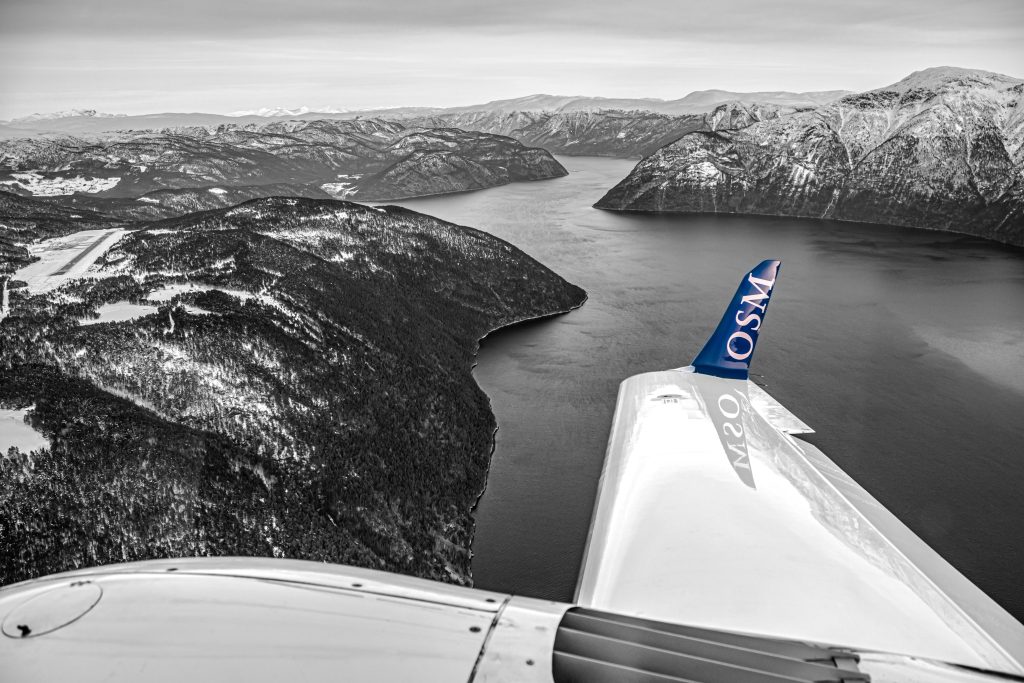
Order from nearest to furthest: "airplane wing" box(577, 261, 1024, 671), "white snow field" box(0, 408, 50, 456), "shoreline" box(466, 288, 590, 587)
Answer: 1. "airplane wing" box(577, 261, 1024, 671)
2. "white snow field" box(0, 408, 50, 456)
3. "shoreline" box(466, 288, 590, 587)

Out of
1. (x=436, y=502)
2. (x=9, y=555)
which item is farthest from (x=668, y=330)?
(x=9, y=555)

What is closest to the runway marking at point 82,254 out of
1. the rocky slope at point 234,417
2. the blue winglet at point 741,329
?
the rocky slope at point 234,417

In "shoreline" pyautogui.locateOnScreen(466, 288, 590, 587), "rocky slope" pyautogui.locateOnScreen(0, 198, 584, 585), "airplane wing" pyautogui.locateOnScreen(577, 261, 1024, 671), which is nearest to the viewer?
"airplane wing" pyautogui.locateOnScreen(577, 261, 1024, 671)

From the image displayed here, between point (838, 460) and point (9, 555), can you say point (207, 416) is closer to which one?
point (9, 555)

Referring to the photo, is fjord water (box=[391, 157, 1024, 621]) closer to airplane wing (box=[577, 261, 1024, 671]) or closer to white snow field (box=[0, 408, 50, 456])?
airplane wing (box=[577, 261, 1024, 671])

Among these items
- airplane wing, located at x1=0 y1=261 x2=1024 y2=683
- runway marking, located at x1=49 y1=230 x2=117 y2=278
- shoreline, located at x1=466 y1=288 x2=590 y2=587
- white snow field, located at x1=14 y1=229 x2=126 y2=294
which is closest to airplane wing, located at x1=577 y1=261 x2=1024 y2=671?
airplane wing, located at x1=0 y1=261 x2=1024 y2=683

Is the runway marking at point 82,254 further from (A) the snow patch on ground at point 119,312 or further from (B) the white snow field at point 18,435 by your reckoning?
(B) the white snow field at point 18,435

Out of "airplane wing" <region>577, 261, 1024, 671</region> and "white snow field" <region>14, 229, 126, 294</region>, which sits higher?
"white snow field" <region>14, 229, 126, 294</region>

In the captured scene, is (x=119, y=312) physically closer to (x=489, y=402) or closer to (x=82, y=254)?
(x=82, y=254)
